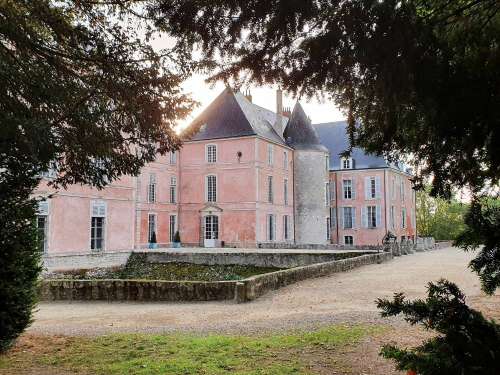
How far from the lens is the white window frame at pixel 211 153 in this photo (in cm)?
3316

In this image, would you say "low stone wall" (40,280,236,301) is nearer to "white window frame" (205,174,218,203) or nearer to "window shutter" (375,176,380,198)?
"white window frame" (205,174,218,203)

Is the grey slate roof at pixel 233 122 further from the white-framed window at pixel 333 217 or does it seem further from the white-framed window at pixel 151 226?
the white-framed window at pixel 333 217

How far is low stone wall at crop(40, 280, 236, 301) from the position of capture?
10820mm

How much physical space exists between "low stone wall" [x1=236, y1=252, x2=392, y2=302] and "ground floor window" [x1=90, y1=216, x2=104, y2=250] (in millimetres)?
11128

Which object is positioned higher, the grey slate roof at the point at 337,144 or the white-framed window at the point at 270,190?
the grey slate roof at the point at 337,144

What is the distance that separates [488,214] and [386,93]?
1.09 metres

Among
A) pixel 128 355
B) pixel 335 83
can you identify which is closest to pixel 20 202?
pixel 128 355

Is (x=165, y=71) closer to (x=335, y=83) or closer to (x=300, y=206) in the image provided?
(x=335, y=83)

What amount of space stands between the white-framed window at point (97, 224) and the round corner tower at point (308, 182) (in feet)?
56.4

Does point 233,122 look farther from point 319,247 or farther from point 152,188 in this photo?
point 319,247

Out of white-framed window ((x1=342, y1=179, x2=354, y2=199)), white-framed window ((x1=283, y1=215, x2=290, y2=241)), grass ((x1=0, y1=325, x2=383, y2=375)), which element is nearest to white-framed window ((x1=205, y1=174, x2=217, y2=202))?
→ white-framed window ((x1=283, y1=215, x2=290, y2=241))

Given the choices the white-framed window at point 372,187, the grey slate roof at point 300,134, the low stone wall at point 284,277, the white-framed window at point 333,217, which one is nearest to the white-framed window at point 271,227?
the grey slate roof at point 300,134

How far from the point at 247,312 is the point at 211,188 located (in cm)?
2464

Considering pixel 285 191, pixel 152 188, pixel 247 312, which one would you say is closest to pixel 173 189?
pixel 152 188
